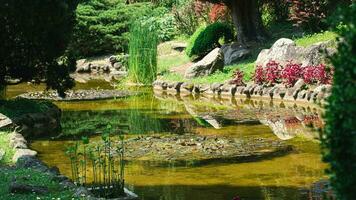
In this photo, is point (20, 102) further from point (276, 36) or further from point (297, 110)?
point (276, 36)

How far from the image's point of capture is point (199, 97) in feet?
73.4

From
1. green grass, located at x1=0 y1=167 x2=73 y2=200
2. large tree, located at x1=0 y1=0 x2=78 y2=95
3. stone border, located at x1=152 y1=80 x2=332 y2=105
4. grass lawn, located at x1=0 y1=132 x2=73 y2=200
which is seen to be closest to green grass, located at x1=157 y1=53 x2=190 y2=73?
stone border, located at x1=152 y1=80 x2=332 y2=105

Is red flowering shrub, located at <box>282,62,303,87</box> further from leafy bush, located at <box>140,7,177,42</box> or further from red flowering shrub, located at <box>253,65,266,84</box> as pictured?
leafy bush, located at <box>140,7,177,42</box>

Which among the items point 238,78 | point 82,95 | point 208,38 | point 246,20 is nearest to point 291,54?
point 238,78

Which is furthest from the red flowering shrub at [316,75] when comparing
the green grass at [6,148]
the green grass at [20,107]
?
the green grass at [6,148]

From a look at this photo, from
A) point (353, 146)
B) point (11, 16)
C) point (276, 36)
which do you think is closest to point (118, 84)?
point (276, 36)

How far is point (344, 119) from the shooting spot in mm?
3701

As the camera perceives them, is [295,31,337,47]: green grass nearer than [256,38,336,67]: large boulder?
No

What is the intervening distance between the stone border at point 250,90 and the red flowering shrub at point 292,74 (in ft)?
0.72

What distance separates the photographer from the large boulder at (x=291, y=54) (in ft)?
68.7

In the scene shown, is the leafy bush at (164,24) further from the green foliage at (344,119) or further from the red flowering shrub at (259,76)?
the green foliage at (344,119)

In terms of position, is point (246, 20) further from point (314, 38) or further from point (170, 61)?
point (170, 61)

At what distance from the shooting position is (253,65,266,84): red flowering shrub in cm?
2148

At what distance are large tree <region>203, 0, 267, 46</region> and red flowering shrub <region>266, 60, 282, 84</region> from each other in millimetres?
4945
